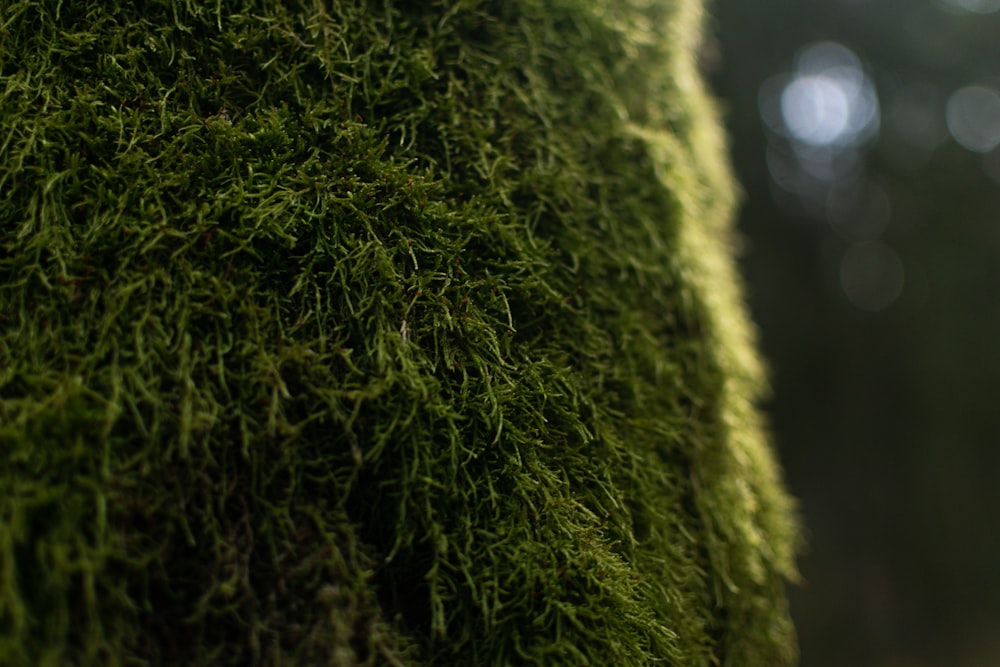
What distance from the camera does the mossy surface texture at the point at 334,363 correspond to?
544mm

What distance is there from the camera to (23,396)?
0.55 m

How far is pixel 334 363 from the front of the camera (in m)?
0.65

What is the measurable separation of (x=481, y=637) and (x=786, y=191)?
623 cm

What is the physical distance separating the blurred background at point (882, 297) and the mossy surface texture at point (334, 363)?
516 cm

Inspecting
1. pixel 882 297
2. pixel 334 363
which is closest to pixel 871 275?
pixel 882 297

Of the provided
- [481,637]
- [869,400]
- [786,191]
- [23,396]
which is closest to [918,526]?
[869,400]

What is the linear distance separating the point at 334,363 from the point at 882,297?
6.61m

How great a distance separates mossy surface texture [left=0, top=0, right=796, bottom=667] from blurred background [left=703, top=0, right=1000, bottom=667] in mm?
5163

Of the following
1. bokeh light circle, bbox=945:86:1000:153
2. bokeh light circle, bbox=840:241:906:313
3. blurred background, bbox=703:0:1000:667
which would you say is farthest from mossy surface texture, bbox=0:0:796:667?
bokeh light circle, bbox=945:86:1000:153

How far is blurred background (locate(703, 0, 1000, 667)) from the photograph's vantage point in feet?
17.2

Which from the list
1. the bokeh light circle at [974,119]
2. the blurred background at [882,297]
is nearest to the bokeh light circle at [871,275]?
the blurred background at [882,297]

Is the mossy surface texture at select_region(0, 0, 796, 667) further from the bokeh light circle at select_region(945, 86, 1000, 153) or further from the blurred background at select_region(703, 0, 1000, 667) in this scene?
the bokeh light circle at select_region(945, 86, 1000, 153)

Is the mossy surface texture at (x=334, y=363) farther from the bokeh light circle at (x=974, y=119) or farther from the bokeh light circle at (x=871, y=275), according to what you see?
the bokeh light circle at (x=974, y=119)

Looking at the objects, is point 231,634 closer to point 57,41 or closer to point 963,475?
point 57,41
